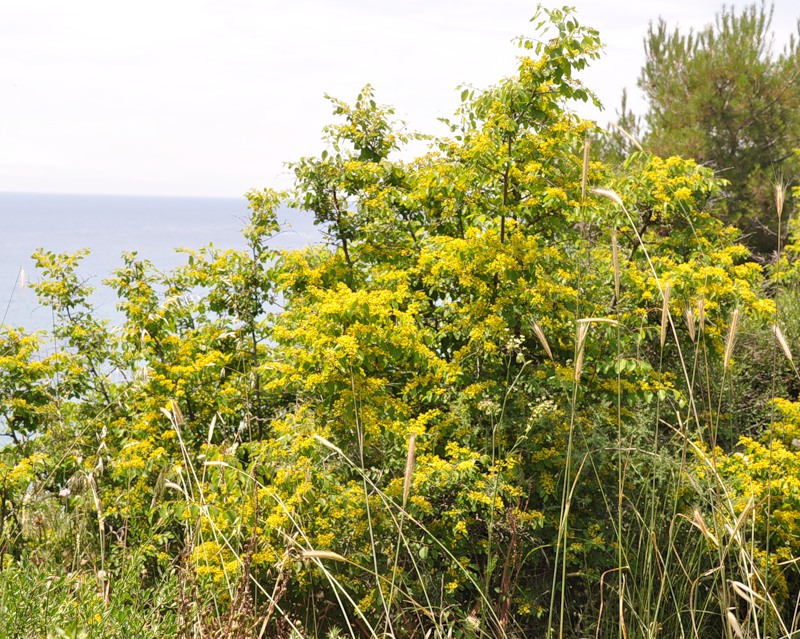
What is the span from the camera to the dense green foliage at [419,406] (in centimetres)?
304

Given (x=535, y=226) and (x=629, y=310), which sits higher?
(x=535, y=226)

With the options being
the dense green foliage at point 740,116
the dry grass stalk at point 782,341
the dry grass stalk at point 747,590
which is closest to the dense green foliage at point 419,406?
the dry grass stalk at point 782,341

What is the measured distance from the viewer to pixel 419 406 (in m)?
4.30

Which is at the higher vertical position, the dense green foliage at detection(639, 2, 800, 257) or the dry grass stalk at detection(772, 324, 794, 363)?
the dense green foliage at detection(639, 2, 800, 257)

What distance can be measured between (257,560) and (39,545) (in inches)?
63.4

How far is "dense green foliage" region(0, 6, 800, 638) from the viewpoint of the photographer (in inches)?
120

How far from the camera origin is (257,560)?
3.04 m

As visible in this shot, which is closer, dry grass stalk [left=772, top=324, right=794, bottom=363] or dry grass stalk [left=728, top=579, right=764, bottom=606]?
dry grass stalk [left=728, top=579, right=764, bottom=606]

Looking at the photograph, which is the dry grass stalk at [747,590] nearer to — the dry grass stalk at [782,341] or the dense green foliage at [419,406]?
the dry grass stalk at [782,341]

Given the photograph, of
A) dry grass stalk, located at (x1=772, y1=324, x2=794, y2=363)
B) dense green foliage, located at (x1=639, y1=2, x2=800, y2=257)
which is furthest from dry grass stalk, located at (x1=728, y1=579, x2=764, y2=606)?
dense green foliage, located at (x1=639, y1=2, x2=800, y2=257)

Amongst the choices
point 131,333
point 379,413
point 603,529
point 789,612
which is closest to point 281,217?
point 131,333

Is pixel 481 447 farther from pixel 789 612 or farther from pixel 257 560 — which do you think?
pixel 789 612

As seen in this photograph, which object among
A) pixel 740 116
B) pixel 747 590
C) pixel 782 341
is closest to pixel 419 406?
pixel 782 341

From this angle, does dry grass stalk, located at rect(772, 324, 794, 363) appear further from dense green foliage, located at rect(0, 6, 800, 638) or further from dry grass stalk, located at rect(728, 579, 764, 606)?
dry grass stalk, located at rect(728, 579, 764, 606)
